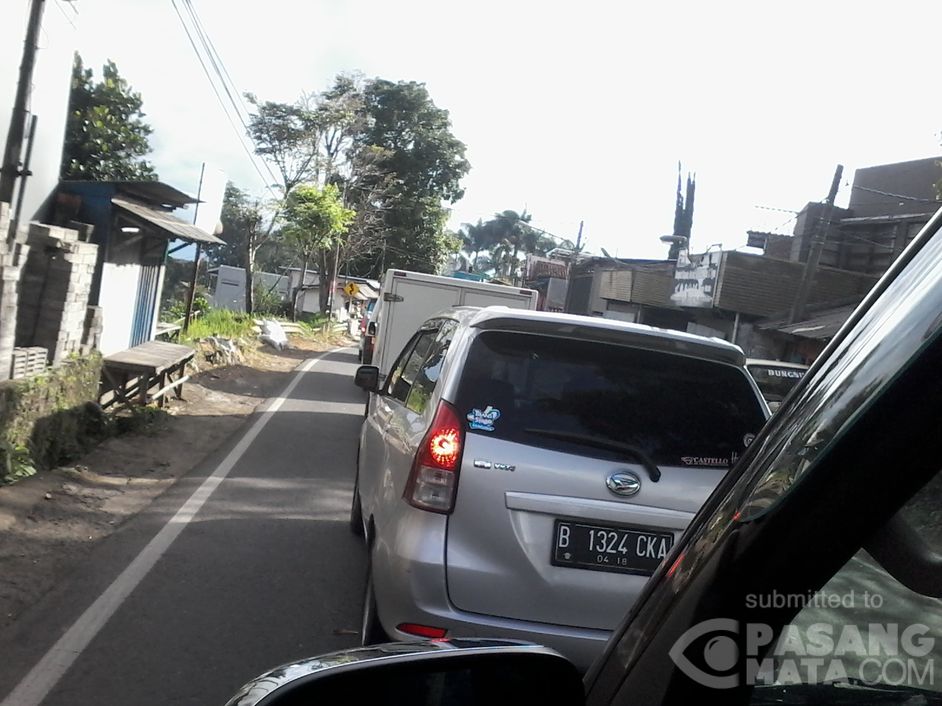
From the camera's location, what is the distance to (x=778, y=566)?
1.12 metres

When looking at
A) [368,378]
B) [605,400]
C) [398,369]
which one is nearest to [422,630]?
[605,400]

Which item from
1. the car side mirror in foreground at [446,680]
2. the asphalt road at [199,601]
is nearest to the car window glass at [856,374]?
the car side mirror in foreground at [446,680]

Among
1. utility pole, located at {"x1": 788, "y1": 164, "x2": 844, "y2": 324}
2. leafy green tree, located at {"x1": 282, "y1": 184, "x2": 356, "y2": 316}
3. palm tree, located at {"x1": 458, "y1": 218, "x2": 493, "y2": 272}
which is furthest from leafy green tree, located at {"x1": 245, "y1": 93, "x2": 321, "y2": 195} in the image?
palm tree, located at {"x1": 458, "y1": 218, "x2": 493, "y2": 272}

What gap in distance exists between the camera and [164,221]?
14.2 meters

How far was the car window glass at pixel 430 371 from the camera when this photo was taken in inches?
169

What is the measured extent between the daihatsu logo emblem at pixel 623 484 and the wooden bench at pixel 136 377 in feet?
32.1

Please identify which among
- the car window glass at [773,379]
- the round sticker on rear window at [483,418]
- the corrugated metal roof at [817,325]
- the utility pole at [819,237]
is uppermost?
the utility pole at [819,237]

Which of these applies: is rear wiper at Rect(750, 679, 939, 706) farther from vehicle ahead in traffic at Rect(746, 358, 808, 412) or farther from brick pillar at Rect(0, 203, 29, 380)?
brick pillar at Rect(0, 203, 29, 380)

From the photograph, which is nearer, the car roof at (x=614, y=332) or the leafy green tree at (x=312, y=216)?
the car roof at (x=614, y=332)

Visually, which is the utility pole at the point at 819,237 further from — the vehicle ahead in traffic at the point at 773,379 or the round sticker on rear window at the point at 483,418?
the round sticker on rear window at the point at 483,418

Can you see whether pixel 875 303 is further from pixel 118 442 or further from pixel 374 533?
pixel 118 442

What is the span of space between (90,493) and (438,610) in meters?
5.43

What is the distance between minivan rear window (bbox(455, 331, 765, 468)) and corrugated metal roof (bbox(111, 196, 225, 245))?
1091cm

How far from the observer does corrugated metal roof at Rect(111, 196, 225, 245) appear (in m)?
13.5
